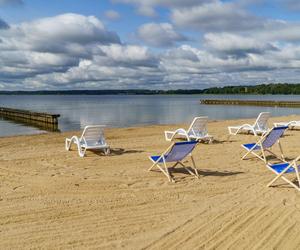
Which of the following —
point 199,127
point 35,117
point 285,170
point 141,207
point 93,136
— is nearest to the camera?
point 141,207

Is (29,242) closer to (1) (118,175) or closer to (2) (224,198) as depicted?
(2) (224,198)

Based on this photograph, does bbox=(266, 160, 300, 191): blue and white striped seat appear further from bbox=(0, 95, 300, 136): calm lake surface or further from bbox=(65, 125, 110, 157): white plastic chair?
bbox=(0, 95, 300, 136): calm lake surface

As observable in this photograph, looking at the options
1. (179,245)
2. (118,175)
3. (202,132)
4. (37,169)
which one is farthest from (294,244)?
(202,132)

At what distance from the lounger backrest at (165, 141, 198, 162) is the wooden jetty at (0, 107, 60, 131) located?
22.8 m

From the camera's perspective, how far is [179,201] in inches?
237

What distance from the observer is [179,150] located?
7.43 meters

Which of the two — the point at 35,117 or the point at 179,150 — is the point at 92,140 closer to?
the point at 179,150

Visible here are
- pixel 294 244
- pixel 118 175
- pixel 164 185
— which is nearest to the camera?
pixel 294 244

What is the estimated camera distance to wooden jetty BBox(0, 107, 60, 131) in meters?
32.0

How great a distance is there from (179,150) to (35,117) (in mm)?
31688

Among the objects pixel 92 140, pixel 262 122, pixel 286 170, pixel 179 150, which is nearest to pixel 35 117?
pixel 262 122

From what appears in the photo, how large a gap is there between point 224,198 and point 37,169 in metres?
4.48

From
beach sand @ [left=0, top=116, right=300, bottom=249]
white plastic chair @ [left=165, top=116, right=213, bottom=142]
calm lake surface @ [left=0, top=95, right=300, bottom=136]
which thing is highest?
white plastic chair @ [left=165, top=116, right=213, bottom=142]

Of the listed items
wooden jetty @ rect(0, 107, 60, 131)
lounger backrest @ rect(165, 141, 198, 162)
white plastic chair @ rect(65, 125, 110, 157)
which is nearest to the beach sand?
lounger backrest @ rect(165, 141, 198, 162)
